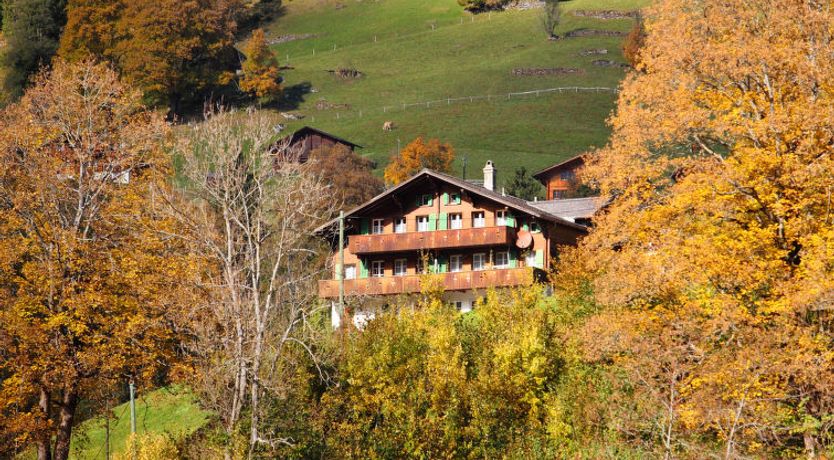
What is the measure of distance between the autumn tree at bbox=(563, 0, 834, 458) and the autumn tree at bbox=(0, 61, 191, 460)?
43.4ft

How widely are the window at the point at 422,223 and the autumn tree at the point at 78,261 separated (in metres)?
24.9

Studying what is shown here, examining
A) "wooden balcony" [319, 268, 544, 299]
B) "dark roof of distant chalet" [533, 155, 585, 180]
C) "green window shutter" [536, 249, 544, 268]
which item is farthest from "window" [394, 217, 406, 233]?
"dark roof of distant chalet" [533, 155, 585, 180]

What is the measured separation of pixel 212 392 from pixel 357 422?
4.50m

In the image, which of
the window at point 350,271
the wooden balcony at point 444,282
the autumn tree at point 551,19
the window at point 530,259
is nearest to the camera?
the wooden balcony at point 444,282

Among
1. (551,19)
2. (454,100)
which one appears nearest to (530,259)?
(454,100)

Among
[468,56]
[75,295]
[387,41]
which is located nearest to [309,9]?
[387,41]

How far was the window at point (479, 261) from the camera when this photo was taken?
58.4 metres

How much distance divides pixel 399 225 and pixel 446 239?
4034mm

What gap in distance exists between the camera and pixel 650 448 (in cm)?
2947

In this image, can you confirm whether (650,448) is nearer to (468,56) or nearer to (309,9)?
(468,56)

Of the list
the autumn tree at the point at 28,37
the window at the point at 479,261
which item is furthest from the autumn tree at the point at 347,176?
the autumn tree at the point at 28,37

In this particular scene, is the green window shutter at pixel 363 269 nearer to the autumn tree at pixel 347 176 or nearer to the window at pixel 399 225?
the window at pixel 399 225

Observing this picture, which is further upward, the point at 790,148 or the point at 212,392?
the point at 790,148

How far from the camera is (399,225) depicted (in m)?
60.5
